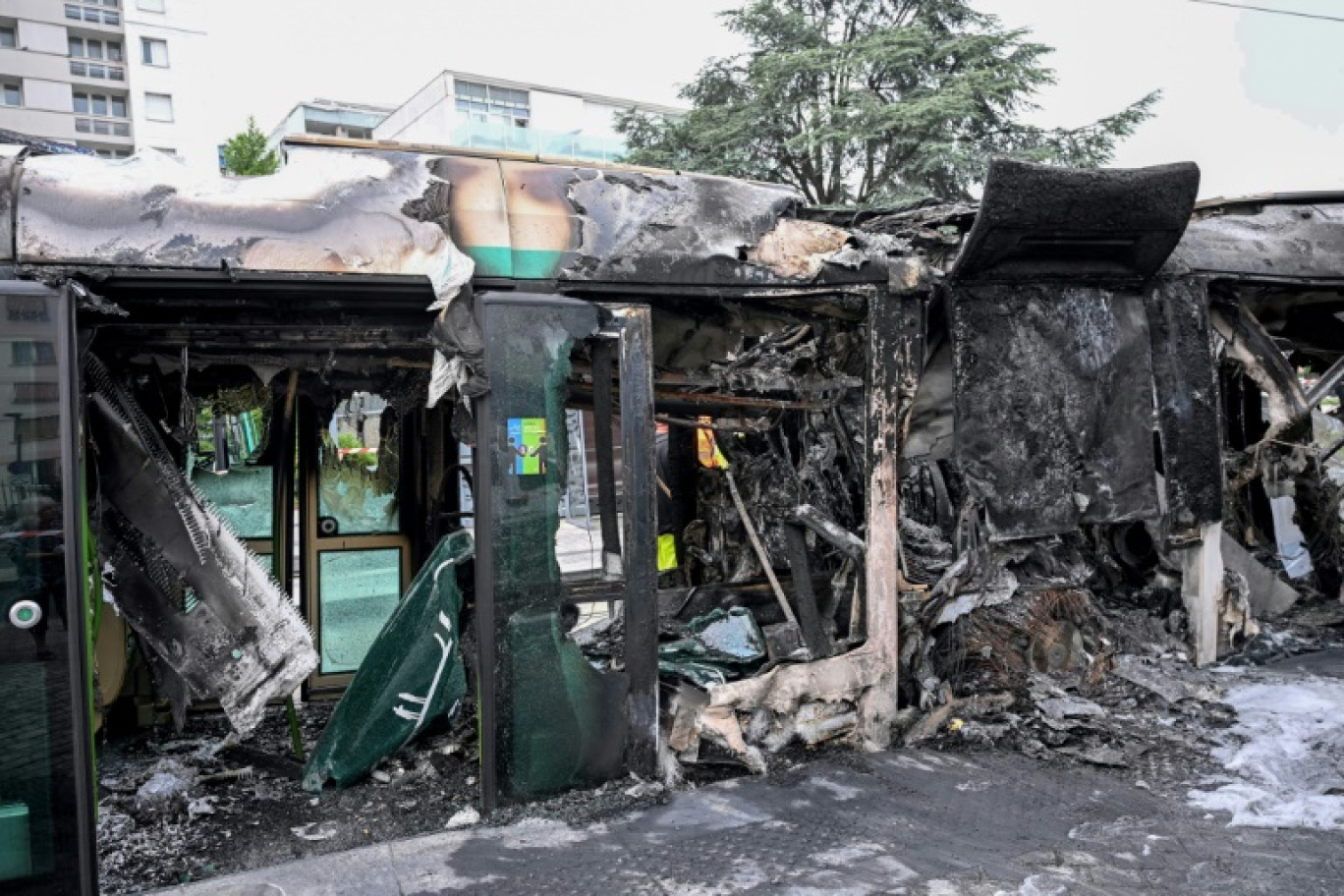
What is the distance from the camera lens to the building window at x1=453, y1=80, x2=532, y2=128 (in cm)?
2767

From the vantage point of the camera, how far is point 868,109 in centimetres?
1742

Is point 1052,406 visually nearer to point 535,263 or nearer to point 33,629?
point 535,263

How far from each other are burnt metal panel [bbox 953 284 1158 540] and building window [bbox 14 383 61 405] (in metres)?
4.25

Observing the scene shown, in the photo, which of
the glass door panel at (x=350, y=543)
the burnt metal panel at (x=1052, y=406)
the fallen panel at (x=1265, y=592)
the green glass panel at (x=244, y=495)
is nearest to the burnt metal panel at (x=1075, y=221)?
the burnt metal panel at (x=1052, y=406)

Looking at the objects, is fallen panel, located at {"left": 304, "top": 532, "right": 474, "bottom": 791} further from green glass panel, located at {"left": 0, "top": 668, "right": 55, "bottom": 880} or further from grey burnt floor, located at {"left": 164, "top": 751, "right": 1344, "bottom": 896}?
green glass panel, located at {"left": 0, "top": 668, "right": 55, "bottom": 880}

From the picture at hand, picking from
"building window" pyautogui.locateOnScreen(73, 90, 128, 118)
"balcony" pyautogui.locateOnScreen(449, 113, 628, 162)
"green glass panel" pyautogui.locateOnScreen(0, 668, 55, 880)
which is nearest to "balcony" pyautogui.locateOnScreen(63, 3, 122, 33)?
"building window" pyautogui.locateOnScreen(73, 90, 128, 118)

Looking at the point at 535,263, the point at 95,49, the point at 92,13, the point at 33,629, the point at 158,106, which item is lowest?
the point at 33,629

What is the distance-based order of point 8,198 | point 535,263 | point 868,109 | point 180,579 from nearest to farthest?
point 8,198 → point 180,579 → point 535,263 → point 868,109

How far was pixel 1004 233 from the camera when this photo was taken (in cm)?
490

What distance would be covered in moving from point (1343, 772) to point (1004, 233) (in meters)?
3.10

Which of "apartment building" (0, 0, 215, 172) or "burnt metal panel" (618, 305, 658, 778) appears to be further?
"apartment building" (0, 0, 215, 172)

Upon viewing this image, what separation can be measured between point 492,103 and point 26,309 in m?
26.9

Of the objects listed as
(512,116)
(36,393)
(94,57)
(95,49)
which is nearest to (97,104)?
(94,57)

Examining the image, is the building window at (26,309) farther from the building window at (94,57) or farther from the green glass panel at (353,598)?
the building window at (94,57)
